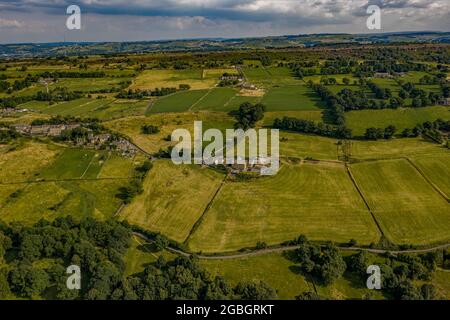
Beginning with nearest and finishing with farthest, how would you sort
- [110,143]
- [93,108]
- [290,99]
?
[110,143], [93,108], [290,99]

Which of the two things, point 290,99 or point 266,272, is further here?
point 290,99

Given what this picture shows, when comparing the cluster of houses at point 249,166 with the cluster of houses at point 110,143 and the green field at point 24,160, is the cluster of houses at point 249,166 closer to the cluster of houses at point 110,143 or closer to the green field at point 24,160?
the cluster of houses at point 110,143

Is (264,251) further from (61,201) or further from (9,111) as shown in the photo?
(9,111)

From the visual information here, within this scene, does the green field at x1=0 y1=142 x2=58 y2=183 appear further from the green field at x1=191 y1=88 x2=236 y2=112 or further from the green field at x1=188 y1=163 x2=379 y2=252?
the green field at x1=191 y1=88 x2=236 y2=112

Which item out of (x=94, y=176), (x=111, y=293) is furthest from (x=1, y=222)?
(x=111, y=293)

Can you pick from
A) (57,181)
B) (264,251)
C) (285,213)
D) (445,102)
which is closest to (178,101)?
(57,181)

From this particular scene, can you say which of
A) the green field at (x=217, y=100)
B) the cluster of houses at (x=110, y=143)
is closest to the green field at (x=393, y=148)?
the green field at (x=217, y=100)
